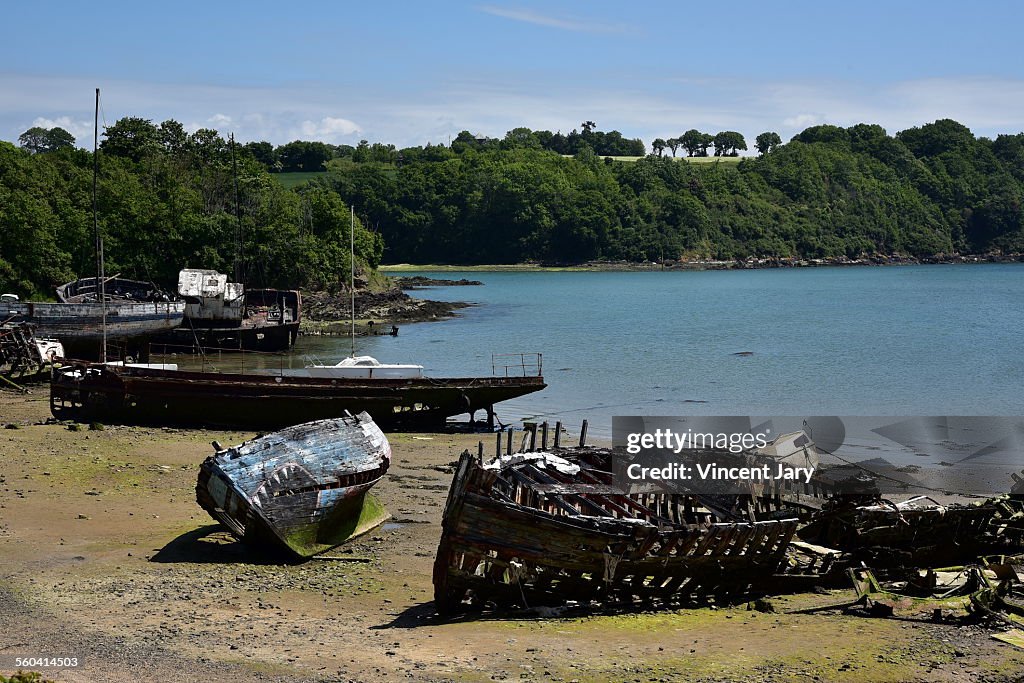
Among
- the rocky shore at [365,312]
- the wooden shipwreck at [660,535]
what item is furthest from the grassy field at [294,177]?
the wooden shipwreck at [660,535]

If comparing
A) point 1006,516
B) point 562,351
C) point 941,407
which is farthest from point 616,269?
point 1006,516

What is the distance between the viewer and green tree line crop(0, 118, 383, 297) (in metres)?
66.0

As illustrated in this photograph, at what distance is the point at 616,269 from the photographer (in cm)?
17675

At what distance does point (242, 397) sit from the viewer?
31109mm

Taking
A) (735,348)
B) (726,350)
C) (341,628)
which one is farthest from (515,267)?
(341,628)

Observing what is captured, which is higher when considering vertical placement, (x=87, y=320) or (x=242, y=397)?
(x=87, y=320)

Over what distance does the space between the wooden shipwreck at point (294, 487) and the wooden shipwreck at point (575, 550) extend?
312cm

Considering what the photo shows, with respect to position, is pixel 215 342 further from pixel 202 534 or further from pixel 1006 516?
pixel 1006 516

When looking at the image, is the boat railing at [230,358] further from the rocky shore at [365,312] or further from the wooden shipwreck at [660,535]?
the wooden shipwreck at [660,535]

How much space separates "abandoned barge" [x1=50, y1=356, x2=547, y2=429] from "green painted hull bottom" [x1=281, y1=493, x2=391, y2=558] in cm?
1192

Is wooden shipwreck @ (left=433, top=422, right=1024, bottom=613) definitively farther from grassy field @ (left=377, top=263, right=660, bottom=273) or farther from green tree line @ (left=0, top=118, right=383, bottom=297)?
grassy field @ (left=377, top=263, right=660, bottom=273)

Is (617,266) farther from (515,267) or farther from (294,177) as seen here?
(294,177)

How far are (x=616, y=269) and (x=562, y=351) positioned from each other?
4549 inches

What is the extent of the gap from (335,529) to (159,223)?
193 ft
